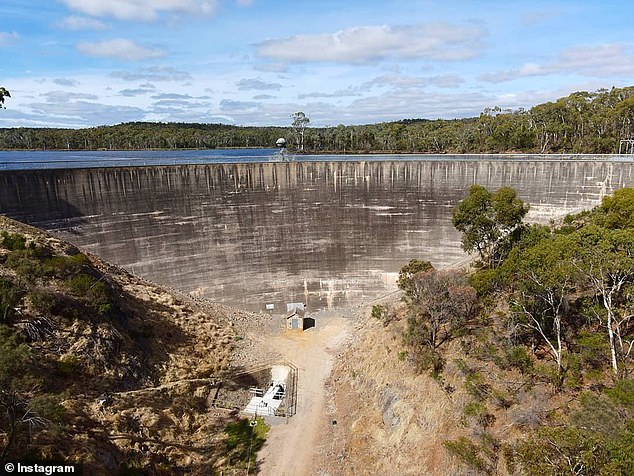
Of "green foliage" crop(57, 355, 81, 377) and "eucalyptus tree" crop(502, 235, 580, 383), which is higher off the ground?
"eucalyptus tree" crop(502, 235, 580, 383)

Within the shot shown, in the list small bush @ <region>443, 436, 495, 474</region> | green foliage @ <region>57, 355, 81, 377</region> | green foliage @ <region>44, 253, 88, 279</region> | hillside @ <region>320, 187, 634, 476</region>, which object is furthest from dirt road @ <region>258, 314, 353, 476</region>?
green foliage @ <region>44, 253, 88, 279</region>

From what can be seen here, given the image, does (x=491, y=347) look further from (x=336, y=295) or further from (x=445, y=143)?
(x=445, y=143)

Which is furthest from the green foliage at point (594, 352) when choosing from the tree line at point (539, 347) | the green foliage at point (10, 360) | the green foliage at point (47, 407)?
the green foliage at point (10, 360)

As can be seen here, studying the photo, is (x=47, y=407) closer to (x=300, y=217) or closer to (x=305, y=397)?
(x=305, y=397)

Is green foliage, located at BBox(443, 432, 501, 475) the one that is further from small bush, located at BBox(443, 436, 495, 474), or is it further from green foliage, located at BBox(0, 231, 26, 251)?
green foliage, located at BBox(0, 231, 26, 251)

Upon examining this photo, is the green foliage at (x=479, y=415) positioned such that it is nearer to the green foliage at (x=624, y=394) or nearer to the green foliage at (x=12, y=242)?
the green foliage at (x=624, y=394)
